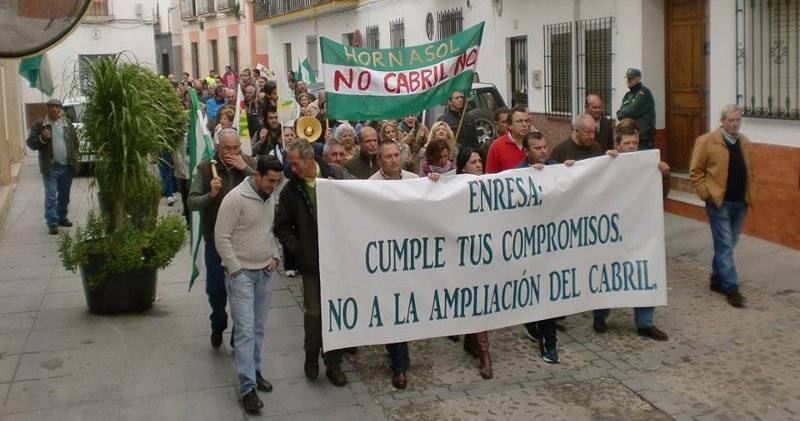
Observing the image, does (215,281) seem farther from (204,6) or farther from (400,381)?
(204,6)

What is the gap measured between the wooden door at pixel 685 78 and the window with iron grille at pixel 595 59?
1.14 m

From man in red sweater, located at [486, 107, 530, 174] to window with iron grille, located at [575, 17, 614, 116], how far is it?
5628mm

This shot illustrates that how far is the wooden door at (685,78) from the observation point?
12.1 m

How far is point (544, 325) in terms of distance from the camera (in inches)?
283

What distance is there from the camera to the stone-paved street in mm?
6367

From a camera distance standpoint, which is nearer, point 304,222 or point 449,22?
point 304,222

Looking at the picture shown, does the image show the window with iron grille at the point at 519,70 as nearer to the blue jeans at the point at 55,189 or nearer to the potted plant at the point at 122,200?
the blue jeans at the point at 55,189

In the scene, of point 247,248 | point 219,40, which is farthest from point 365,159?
point 219,40

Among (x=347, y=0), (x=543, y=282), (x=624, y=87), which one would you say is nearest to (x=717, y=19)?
(x=624, y=87)

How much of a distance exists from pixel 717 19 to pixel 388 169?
19.0ft

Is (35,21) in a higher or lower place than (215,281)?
higher

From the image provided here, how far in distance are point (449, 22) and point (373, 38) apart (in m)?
5.61

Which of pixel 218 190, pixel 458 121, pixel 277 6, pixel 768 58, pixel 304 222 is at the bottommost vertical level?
pixel 304 222

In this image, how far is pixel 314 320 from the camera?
679cm
